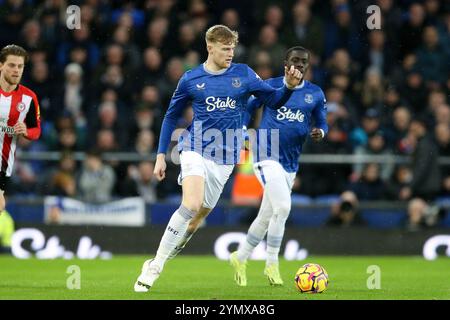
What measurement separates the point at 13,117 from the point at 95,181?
6018 millimetres

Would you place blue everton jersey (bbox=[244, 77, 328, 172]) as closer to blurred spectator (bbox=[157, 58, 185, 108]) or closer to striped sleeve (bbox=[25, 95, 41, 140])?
striped sleeve (bbox=[25, 95, 41, 140])

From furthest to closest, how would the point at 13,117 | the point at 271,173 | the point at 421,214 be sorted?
the point at 421,214
the point at 271,173
the point at 13,117

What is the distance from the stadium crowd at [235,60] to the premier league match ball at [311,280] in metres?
6.83

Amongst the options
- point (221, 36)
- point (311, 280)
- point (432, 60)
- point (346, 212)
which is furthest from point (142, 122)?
point (311, 280)

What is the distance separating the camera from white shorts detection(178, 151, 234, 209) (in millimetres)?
9695

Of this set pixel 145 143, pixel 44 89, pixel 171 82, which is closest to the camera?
pixel 145 143

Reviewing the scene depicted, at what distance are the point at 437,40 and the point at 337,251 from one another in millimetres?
4502

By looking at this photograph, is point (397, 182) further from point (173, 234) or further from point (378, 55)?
point (173, 234)

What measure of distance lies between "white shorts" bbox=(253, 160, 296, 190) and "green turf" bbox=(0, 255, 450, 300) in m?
1.10

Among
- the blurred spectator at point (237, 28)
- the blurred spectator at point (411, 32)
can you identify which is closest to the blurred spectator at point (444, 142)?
the blurred spectator at point (411, 32)

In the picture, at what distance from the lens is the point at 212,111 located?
32.7ft

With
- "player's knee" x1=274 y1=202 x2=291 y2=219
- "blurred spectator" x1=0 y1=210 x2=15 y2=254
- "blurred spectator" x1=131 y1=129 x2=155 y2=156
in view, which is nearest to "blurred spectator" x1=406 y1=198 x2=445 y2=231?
"blurred spectator" x1=131 y1=129 x2=155 y2=156

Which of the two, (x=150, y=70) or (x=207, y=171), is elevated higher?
(x=150, y=70)
